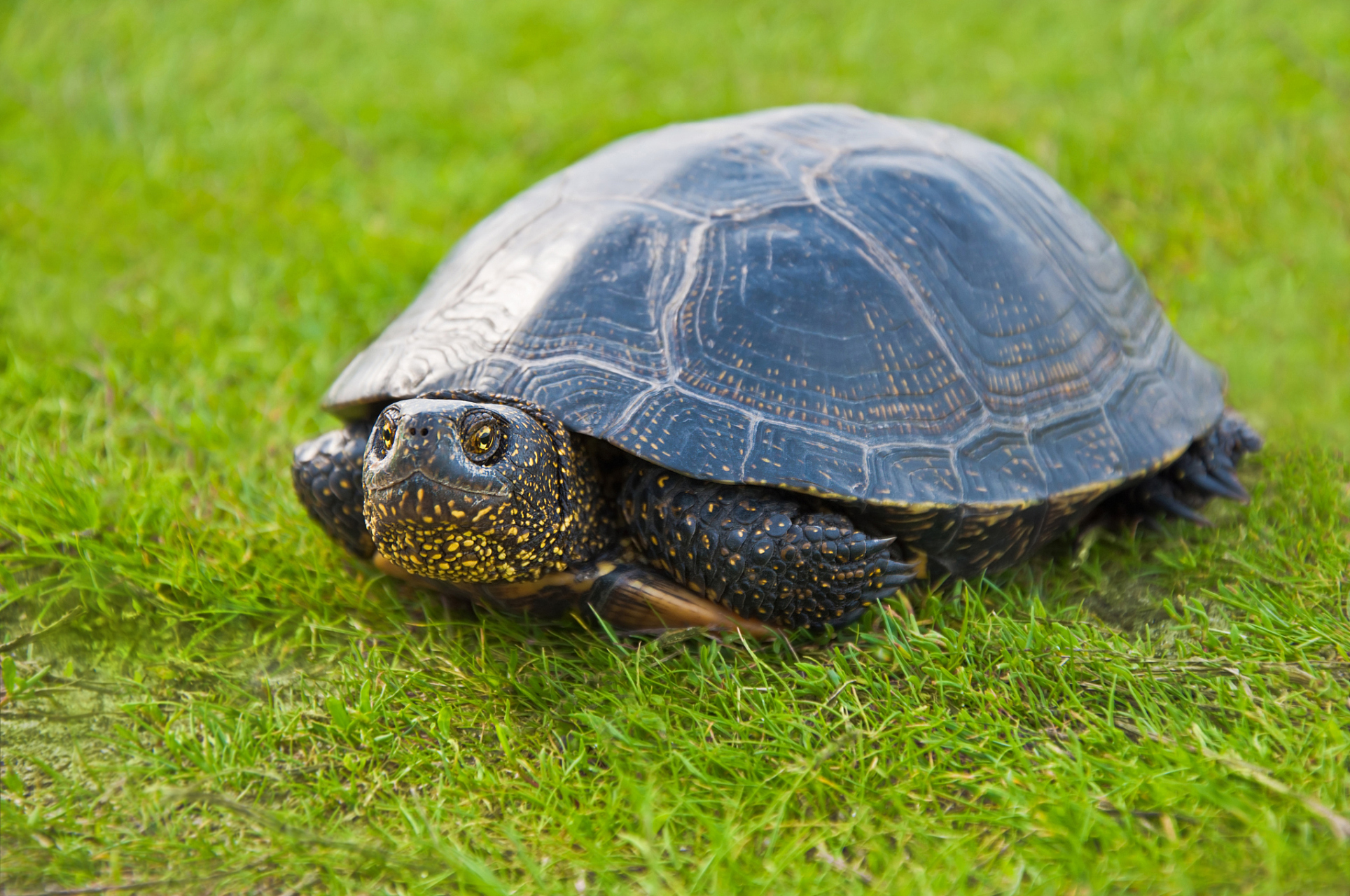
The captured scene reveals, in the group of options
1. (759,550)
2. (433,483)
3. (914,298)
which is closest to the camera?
(433,483)

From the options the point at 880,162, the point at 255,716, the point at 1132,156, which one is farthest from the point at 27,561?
the point at 1132,156

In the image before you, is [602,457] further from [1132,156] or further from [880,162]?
[1132,156]

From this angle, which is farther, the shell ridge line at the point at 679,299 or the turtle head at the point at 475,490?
the shell ridge line at the point at 679,299

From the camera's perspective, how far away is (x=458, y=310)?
2.69 meters

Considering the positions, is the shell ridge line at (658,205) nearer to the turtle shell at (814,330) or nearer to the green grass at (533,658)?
the turtle shell at (814,330)

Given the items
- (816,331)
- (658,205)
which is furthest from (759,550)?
(658,205)

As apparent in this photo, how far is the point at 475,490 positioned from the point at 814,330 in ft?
3.02

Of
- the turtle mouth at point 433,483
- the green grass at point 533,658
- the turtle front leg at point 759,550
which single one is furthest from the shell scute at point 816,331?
the green grass at point 533,658

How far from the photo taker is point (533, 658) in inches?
98.3

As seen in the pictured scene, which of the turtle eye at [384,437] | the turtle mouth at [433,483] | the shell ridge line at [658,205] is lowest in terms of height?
the turtle mouth at [433,483]

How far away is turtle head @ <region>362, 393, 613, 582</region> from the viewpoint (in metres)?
2.12

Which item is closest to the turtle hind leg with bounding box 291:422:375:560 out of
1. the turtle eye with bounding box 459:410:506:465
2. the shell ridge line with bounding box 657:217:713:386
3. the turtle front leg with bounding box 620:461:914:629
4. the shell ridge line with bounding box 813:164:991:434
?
the turtle eye with bounding box 459:410:506:465

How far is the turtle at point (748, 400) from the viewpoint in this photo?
90.7 inches

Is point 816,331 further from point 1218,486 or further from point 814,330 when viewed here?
point 1218,486
